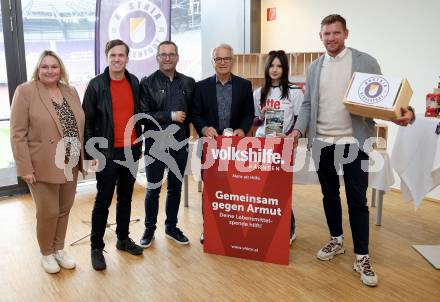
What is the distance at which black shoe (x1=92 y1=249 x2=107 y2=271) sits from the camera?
2.76m

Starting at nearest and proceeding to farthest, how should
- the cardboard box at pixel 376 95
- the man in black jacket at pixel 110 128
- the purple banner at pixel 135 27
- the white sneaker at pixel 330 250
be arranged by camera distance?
1. the cardboard box at pixel 376 95
2. the man in black jacket at pixel 110 128
3. the white sneaker at pixel 330 250
4. the purple banner at pixel 135 27

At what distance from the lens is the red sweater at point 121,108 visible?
2635 mm

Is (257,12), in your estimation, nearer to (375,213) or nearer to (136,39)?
(136,39)

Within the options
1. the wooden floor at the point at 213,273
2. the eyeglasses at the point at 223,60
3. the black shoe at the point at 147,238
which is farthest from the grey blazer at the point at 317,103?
the black shoe at the point at 147,238

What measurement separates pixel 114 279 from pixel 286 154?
4.47 feet

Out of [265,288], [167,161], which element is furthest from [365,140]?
[167,161]

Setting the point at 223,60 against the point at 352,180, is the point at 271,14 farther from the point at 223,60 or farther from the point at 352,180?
the point at 352,180

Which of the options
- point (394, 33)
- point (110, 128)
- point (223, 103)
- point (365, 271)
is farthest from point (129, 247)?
point (394, 33)

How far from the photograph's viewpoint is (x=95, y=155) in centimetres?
261

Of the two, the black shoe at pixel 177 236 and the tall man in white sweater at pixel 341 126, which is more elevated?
the tall man in white sweater at pixel 341 126

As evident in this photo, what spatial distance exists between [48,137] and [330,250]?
6.66ft

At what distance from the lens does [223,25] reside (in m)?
5.75

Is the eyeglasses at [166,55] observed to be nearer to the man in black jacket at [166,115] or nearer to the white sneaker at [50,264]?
the man in black jacket at [166,115]

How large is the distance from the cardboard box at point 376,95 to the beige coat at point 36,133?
1.75m
